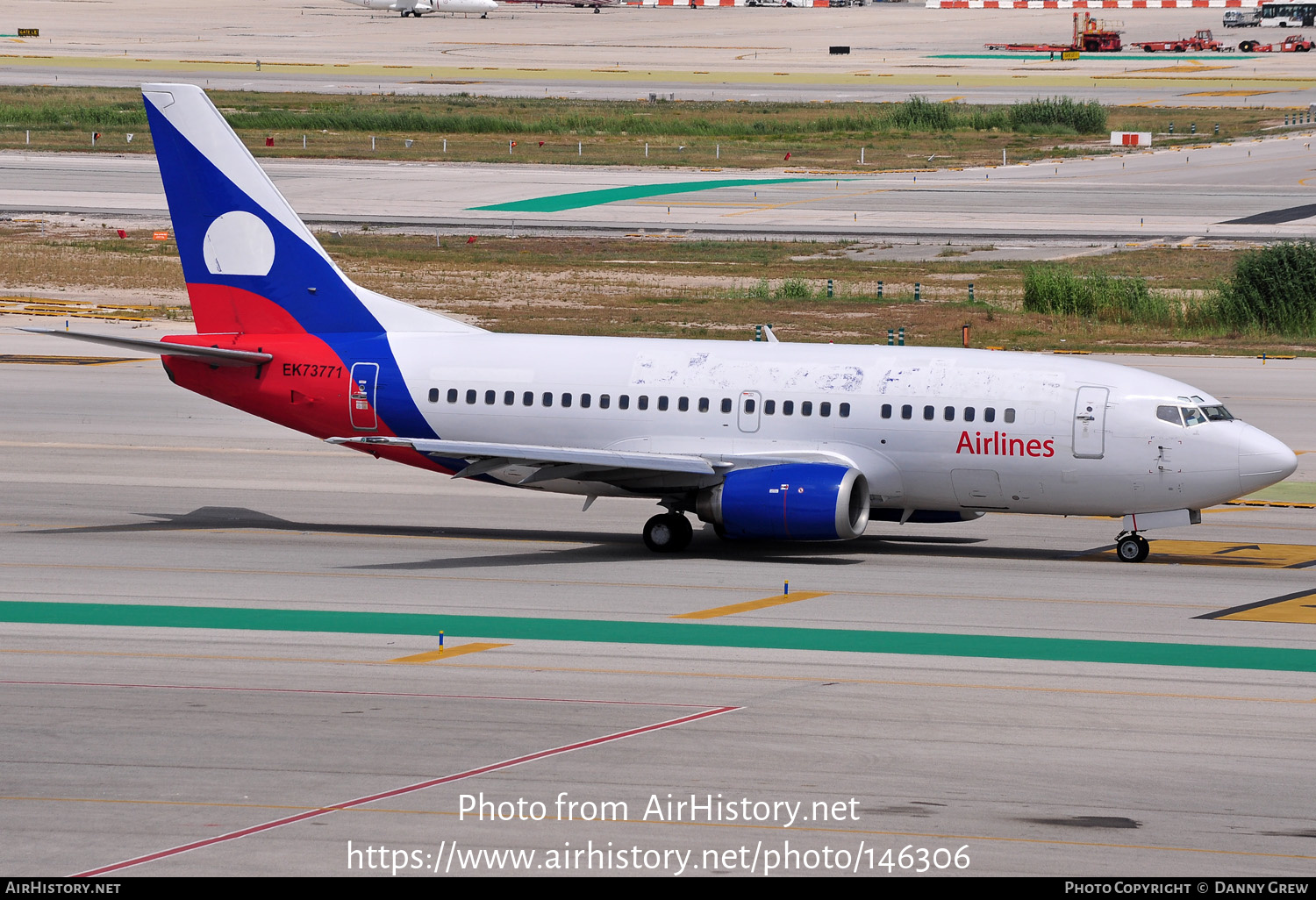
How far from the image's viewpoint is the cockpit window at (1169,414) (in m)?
30.0

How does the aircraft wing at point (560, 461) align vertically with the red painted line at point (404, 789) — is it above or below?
above

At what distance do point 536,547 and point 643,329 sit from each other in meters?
24.8

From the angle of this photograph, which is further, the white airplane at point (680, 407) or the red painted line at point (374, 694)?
the white airplane at point (680, 407)

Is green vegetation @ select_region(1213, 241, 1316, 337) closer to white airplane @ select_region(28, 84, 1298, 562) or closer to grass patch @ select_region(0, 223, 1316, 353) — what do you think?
grass patch @ select_region(0, 223, 1316, 353)

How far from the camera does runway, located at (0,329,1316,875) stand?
1714 centimetres

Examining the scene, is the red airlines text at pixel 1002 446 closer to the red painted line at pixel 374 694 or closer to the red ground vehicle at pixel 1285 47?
the red painted line at pixel 374 694

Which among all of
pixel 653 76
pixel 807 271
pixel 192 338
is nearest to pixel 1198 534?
pixel 192 338

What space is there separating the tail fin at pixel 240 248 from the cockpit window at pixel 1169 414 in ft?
46.5

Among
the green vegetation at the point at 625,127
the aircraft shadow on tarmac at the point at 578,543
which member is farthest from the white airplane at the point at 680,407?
the green vegetation at the point at 625,127

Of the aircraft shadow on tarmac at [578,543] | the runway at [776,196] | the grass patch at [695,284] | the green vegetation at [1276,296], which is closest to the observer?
the aircraft shadow on tarmac at [578,543]

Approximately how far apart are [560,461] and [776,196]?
66.9 metres

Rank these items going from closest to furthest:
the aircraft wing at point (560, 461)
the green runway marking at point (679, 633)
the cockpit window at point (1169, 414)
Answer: the green runway marking at point (679, 633)
the cockpit window at point (1169, 414)
the aircraft wing at point (560, 461)

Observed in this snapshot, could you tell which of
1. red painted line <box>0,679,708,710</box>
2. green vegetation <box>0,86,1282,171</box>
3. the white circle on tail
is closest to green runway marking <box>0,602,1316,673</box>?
red painted line <box>0,679,708,710</box>

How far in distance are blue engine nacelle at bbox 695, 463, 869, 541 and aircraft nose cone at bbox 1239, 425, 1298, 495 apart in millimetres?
6850
